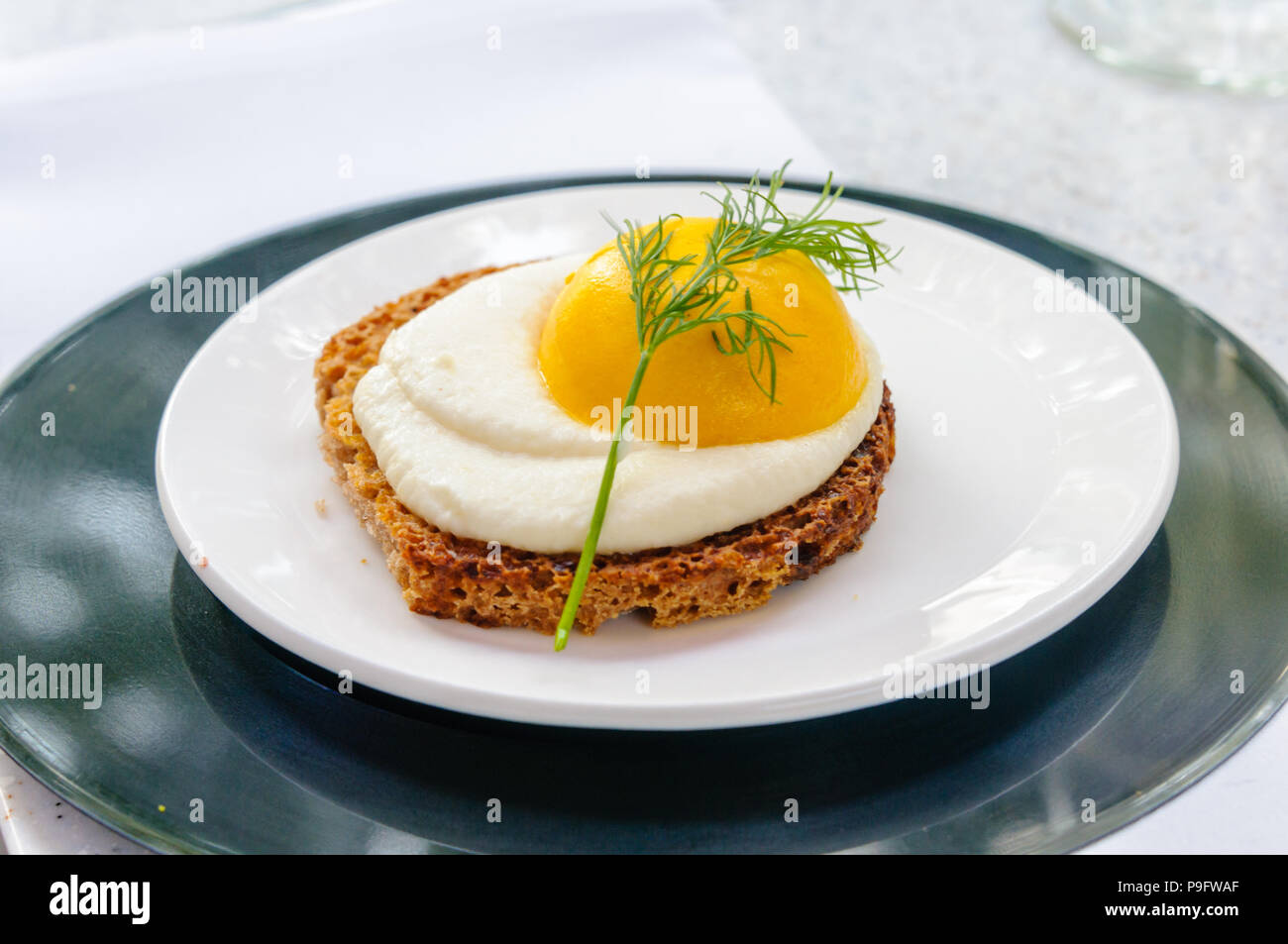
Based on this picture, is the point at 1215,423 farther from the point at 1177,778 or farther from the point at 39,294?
the point at 39,294

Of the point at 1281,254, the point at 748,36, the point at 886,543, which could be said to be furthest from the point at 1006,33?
the point at 886,543

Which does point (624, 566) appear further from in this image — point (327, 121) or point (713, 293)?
point (327, 121)

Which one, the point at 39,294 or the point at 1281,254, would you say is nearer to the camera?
the point at 39,294

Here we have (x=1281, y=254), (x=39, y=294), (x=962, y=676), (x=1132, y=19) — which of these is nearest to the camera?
(x=962, y=676)

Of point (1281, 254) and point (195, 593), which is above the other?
point (1281, 254)

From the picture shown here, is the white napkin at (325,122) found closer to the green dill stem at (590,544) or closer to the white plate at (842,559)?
the white plate at (842,559)

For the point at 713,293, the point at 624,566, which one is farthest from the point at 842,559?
the point at 713,293

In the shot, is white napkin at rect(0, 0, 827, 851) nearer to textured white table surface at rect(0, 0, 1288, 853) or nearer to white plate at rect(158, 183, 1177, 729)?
textured white table surface at rect(0, 0, 1288, 853)
